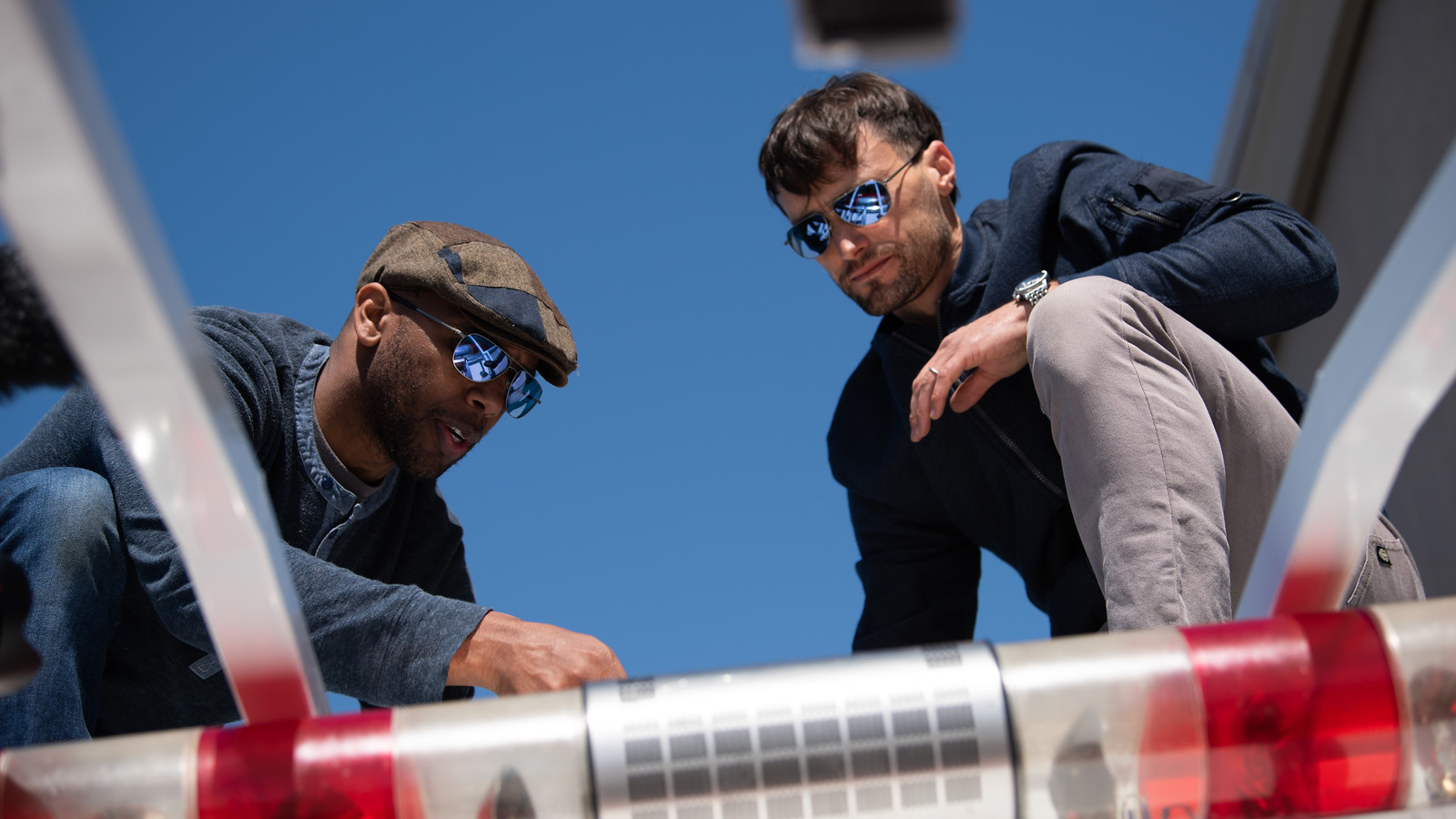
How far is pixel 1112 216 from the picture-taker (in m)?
2.00

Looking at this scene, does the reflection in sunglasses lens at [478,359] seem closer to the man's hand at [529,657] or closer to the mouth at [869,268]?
the mouth at [869,268]

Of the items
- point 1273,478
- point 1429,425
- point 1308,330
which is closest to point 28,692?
point 1273,478

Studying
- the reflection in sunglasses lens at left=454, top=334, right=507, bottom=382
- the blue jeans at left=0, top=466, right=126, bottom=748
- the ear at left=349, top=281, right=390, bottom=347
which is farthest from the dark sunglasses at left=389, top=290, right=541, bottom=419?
the blue jeans at left=0, top=466, right=126, bottom=748

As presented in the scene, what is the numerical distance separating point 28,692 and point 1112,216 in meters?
1.77

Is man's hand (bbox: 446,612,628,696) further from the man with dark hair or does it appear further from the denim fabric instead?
the man with dark hair

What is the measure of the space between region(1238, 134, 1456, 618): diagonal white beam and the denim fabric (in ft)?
3.09

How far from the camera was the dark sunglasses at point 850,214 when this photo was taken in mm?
2287

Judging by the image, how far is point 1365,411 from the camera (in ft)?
2.18

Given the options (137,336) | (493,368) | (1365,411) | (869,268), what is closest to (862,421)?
(869,268)

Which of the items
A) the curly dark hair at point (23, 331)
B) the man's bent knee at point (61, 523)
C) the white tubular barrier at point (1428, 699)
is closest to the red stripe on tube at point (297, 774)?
the curly dark hair at point (23, 331)

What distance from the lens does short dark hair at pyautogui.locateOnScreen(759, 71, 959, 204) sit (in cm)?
233

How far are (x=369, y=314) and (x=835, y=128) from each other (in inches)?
40.5

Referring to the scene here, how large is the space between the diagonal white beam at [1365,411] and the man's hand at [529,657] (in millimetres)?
757

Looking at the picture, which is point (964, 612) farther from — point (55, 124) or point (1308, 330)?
point (1308, 330)
